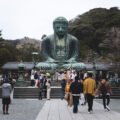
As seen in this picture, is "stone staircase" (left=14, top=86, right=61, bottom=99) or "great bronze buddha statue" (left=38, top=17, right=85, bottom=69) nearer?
"stone staircase" (left=14, top=86, right=61, bottom=99)

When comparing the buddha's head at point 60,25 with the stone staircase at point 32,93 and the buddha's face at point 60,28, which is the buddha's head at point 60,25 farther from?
the stone staircase at point 32,93

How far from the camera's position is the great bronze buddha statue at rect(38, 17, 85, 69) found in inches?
1916

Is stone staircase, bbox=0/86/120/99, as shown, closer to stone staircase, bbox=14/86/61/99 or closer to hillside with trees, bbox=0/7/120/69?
stone staircase, bbox=14/86/61/99

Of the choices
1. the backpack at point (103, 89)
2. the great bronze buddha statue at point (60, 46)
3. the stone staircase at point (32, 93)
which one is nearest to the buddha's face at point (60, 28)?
the great bronze buddha statue at point (60, 46)

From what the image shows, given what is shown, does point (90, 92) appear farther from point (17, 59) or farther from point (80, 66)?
point (17, 59)

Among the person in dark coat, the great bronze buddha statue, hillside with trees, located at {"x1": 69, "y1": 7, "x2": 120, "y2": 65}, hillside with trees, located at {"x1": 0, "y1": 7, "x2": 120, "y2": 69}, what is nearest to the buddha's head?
the great bronze buddha statue

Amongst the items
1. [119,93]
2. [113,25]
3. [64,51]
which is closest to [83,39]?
[113,25]

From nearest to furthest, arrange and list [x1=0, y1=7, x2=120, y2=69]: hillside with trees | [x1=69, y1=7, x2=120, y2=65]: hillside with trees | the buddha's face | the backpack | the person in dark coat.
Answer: the person in dark coat < the backpack < the buddha's face < [x1=0, y1=7, x2=120, y2=69]: hillside with trees < [x1=69, y1=7, x2=120, y2=65]: hillside with trees

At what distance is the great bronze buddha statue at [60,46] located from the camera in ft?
160

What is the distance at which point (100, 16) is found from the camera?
350ft


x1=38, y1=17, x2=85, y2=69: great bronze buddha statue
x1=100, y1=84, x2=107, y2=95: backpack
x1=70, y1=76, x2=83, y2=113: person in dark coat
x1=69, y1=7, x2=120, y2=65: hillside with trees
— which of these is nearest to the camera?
x1=70, y1=76, x2=83, y2=113: person in dark coat

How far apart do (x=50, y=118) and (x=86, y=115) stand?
6.45 feet

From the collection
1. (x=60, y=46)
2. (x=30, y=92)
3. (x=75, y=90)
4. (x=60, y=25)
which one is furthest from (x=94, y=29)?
(x=75, y=90)

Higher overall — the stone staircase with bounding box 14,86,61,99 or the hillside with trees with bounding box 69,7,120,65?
the hillside with trees with bounding box 69,7,120,65
